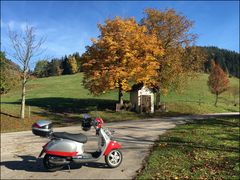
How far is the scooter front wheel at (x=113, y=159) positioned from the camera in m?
7.89

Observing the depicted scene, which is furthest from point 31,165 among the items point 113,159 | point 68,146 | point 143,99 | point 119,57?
point 143,99

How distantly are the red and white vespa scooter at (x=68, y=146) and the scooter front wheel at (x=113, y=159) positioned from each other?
4cm

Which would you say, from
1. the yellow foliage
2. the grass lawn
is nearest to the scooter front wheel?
the grass lawn

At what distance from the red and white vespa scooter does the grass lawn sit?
1.32 meters

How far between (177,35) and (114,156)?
2341cm

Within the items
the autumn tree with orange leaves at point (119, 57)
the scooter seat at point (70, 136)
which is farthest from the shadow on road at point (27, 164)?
the autumn tree with orange leaves at point (119, 57)

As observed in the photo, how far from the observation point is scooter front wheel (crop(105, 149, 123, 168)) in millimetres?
7893

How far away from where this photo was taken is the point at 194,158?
858 centimetres

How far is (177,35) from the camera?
29156 mm

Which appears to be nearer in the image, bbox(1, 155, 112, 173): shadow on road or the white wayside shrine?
bbox(1, 155, 112, 173): shadow on road

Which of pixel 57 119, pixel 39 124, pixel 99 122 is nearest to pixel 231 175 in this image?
pixel 99 122

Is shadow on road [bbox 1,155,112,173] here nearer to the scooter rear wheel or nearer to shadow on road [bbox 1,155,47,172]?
shadow on road [bbox 1,155,47,172]

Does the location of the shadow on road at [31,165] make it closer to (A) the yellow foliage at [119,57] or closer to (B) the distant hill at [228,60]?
(A) the yellow foliage at [119,57]

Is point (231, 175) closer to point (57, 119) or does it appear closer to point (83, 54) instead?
point (57, 119)
